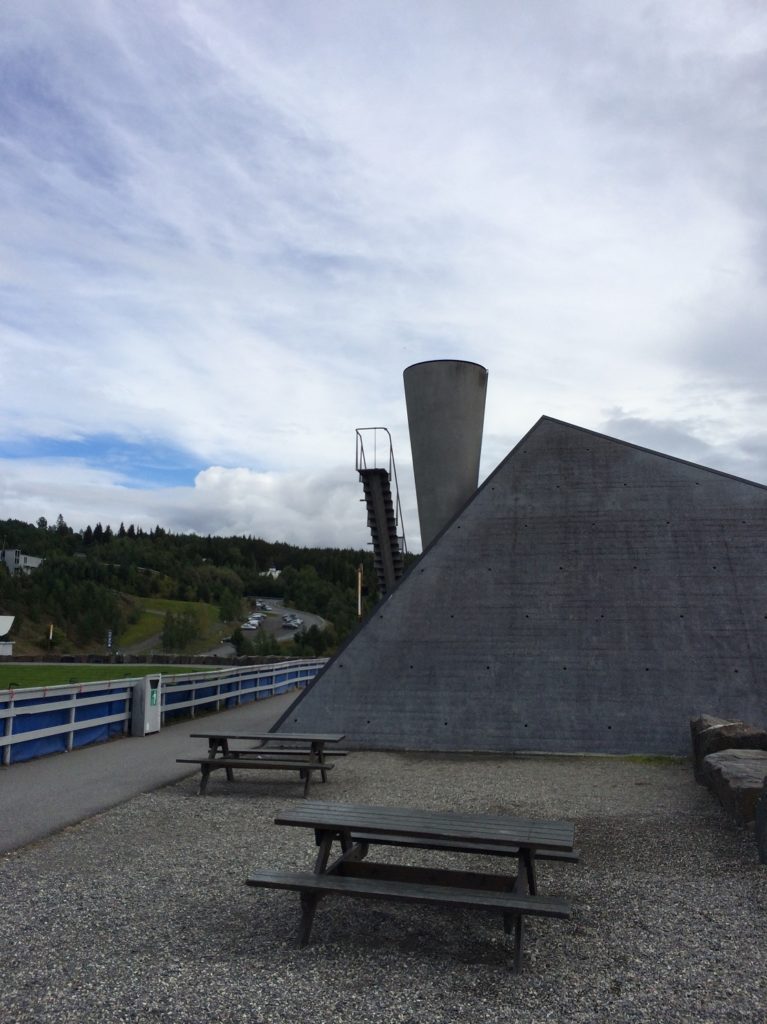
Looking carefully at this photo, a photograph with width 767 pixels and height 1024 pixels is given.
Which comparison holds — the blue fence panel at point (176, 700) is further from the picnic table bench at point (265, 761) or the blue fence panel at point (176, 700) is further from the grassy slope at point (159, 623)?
the grassy slope at point (159, 623)

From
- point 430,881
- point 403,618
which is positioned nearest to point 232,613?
point 403,618

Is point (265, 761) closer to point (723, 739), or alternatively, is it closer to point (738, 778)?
point (738, 778)

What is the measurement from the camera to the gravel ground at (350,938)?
372 cm

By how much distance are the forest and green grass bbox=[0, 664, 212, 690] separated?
26923 mm

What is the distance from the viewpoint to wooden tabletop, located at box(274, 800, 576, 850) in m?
4.62

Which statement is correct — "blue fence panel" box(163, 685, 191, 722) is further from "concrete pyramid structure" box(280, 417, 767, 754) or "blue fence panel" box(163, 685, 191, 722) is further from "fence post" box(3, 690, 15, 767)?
"fence post" box(3, 690, 15, 767)

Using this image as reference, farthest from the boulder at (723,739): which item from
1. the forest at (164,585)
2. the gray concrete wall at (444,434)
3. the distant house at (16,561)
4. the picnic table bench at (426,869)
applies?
the distant house at (16,561)

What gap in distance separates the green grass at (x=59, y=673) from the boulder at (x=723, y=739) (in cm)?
1707

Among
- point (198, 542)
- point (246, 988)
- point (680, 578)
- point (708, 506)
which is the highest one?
point (198, 542)

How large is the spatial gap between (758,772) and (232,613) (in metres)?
101

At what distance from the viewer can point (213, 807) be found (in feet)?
27.2

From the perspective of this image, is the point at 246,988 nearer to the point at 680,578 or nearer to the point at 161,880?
the point at 161,880

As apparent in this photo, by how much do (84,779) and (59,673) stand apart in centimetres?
2252

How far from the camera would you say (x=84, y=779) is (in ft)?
31.6
